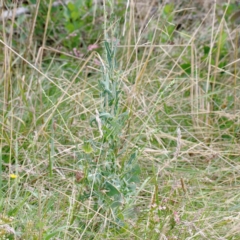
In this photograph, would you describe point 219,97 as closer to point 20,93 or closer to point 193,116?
point 193,116

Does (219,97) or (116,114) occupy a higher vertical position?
(116,114)

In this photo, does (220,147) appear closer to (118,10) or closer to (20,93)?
(20,93)

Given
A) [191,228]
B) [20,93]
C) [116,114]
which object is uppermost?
[116,114]

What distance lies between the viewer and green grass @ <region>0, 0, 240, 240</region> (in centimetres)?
202

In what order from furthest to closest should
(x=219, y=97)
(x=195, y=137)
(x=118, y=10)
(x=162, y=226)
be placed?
(x=118, y=10) → (x=219, y=97) → (x=195, y=137) → (x=162, y=226)

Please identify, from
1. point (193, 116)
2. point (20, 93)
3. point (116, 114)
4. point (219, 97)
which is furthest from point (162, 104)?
point (116, 114)

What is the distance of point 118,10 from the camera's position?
3.77 meters

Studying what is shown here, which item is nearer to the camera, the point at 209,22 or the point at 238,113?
the point at 238,113

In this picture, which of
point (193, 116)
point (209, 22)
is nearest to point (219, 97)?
point (193, 116)

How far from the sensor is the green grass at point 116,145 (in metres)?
2.02

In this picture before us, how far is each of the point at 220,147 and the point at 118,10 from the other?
131 centimetres

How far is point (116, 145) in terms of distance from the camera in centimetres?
208

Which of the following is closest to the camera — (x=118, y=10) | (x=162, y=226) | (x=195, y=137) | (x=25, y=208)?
(x=162, y=226)

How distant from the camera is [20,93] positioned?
9.46 feet
